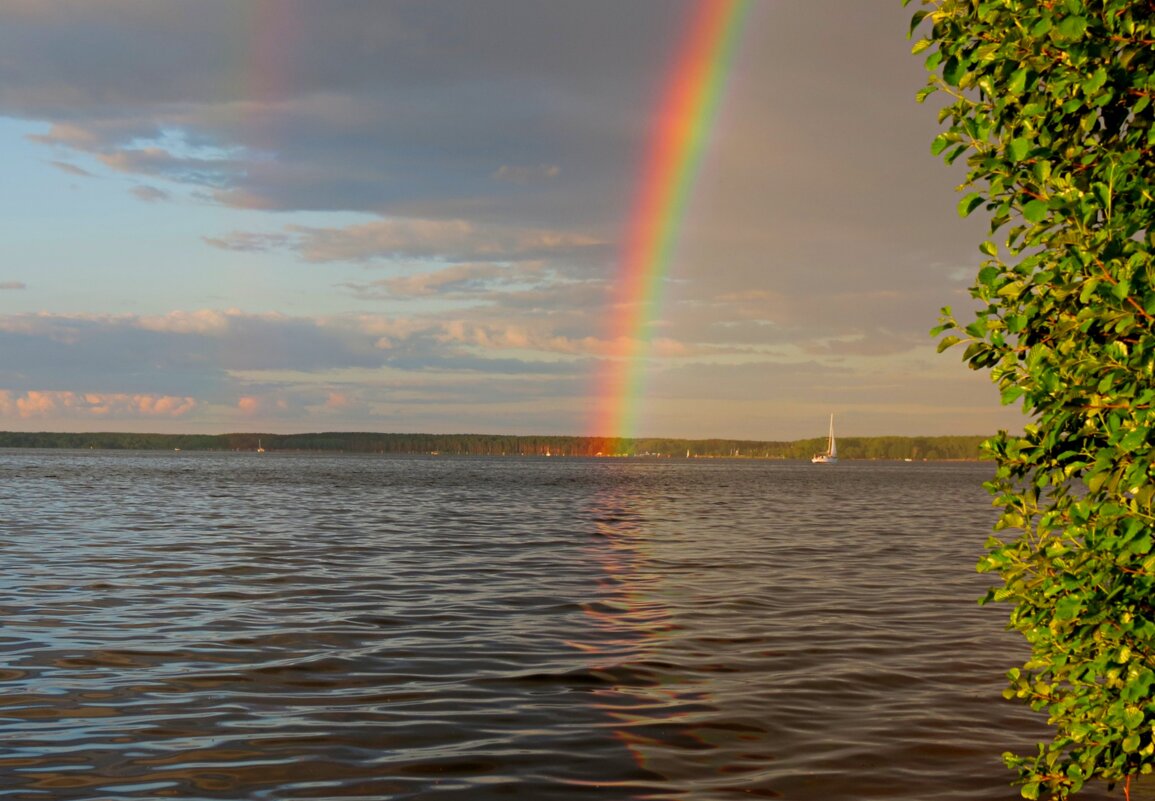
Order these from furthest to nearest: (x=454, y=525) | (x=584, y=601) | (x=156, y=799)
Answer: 1. (x=454, y=525)
2. (x=584, y=601)
3. (x=156, y=799)

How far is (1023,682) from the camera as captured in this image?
734 cm

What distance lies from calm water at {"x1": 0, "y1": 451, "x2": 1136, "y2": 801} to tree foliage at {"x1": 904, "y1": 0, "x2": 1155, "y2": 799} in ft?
9.28

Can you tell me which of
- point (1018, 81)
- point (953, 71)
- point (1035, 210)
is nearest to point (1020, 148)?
point (1035, 210)

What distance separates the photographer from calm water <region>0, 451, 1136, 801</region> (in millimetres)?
8969

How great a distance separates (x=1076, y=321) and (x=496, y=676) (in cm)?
886

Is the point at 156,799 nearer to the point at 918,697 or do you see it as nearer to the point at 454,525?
the point at 918,697

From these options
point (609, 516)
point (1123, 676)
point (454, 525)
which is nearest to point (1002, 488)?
point (1123, 676)

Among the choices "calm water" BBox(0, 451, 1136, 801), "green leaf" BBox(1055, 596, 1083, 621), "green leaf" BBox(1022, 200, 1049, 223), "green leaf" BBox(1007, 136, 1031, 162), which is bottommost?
"calm water" BBox(0, 451, 1136, 801)

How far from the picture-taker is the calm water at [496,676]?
353 inches

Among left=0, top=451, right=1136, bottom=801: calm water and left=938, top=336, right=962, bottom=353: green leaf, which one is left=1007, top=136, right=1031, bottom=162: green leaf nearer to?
left=938, top=336, right=962, bottom=353: green leaf

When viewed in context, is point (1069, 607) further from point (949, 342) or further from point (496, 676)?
point (496, 676)

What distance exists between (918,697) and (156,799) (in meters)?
8.68

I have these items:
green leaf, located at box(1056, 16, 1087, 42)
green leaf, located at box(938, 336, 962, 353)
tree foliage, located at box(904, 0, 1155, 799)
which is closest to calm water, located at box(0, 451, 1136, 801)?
Answer: tree foliage, located at box(904, 0, 1155, 799)

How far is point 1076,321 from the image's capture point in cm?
610
